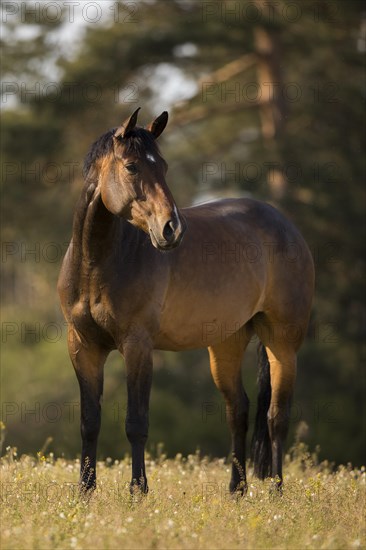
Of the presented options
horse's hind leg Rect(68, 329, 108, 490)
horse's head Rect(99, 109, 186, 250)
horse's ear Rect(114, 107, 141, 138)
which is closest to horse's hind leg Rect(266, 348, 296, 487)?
horse's hind leg Rect(68, 329, 108, 490)

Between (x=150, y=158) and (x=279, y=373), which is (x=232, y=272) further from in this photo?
(x=150, y=158)

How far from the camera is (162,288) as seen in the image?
7027 millimetres

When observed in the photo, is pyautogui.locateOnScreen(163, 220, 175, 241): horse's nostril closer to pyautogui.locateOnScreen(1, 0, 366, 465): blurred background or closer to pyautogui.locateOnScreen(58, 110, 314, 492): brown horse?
pyautogui.locateOnScreen(58, 110, 314, 492): brown horse

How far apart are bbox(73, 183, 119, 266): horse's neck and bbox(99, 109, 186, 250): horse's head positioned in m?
0.18

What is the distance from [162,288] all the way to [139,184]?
85 cm

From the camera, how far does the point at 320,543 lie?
5.50m

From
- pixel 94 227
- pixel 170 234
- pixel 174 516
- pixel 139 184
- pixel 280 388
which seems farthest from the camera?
pixel 280 388

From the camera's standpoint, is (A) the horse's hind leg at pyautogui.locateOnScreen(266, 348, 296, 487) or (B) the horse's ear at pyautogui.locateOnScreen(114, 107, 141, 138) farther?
(A) the horse's hind leg at pyautogui.locateOnScreen(266, 348, 296, 487)

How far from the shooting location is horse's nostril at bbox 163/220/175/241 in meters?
6.33

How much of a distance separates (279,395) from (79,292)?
2.35m

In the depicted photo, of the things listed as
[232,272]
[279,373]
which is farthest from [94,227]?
[279,373]

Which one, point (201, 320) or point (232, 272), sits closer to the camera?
point (201, 320)

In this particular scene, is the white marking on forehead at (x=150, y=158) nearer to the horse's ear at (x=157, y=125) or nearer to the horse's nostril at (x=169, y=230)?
the horse's ear at (x=157, y=125)

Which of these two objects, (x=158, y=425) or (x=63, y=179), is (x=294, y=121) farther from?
(x=158, y=425)
